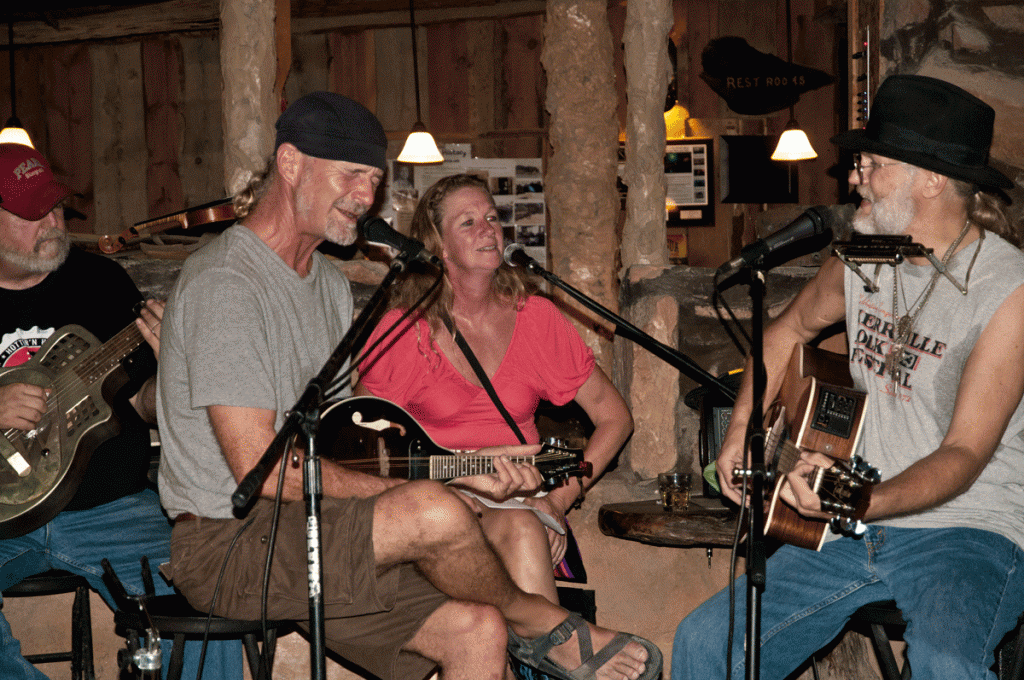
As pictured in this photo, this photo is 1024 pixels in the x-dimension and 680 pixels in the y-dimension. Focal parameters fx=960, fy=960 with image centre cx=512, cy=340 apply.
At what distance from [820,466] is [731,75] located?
21.3 feet

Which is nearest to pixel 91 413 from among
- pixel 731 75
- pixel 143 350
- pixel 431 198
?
pixel 143 350

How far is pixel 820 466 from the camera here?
92.5 inches

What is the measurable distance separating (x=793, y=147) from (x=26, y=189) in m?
6.21

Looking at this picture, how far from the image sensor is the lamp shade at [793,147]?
7.83 m

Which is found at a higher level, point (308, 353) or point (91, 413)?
point (308, 353)

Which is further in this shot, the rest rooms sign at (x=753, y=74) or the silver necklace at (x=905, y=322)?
the rest rooms sign at (x=753, y=74)

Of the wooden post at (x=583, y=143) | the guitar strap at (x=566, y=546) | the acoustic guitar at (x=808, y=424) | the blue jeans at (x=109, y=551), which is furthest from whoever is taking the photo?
the wooden post at (x=583, y=143)

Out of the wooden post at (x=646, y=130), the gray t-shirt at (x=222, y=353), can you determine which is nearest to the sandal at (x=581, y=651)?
the gray t-shirt at (x=222, y=353)

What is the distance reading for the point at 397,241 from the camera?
2191 mm

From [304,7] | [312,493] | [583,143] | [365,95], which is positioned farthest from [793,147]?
[312,493]

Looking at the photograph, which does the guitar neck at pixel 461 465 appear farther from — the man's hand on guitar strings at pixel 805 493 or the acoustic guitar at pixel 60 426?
the acoustic guitar at pixel 60 426

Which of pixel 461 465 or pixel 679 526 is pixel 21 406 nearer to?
pixel 461 465

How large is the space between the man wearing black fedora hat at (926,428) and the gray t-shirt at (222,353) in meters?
1.24

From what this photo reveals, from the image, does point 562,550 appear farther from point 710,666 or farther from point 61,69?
point 61,69
